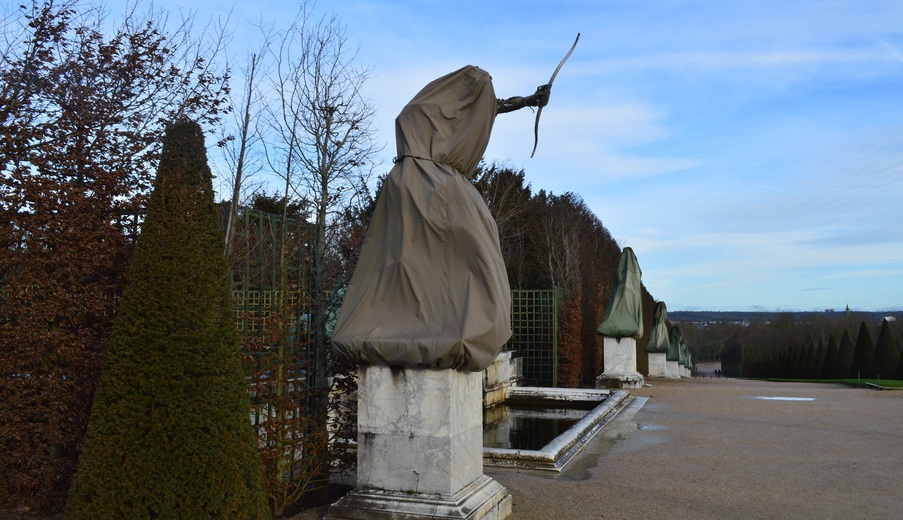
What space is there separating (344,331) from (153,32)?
357 cm

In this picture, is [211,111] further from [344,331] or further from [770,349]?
[770,349]

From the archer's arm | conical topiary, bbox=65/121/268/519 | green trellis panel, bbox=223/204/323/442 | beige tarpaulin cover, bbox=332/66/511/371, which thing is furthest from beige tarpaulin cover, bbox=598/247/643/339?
conical topiary, bbox=65/121/268/519

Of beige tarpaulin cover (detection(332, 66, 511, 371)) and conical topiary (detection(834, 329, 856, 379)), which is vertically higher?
beige tarpaulin cover (detection(332, 66, 511, 371))

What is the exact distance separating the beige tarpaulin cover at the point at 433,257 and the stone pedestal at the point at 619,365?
37.2ft

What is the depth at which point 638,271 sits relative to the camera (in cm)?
1658

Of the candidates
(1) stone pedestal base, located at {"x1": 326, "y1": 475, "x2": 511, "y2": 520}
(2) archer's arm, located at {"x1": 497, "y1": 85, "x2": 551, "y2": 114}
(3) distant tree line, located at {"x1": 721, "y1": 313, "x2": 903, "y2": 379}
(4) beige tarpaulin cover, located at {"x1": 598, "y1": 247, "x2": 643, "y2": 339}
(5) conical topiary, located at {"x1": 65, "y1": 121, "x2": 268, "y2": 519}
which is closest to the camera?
(5) conical topiary, located at {"x1": 65, "y1": 121, "x2": 268, "y2": 519}

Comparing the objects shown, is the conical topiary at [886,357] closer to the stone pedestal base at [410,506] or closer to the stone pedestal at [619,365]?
the stone pedestal at [619,365]

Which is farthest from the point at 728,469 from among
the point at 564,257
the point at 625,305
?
the point at 564,257

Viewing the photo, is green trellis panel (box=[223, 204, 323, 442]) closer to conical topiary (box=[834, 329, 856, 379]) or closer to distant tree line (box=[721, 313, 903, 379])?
distant tree line (box=[721, 313, 903, 379])

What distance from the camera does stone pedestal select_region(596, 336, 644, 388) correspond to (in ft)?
50.7

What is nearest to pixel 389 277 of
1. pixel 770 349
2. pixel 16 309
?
pixel 16 309

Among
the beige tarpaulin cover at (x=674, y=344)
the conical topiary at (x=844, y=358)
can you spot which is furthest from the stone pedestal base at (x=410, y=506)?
the conical topiary at (x=844, y=358)

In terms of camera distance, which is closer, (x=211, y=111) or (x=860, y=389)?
(x=211, y=111)

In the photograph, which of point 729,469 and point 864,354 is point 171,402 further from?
point 864,354
